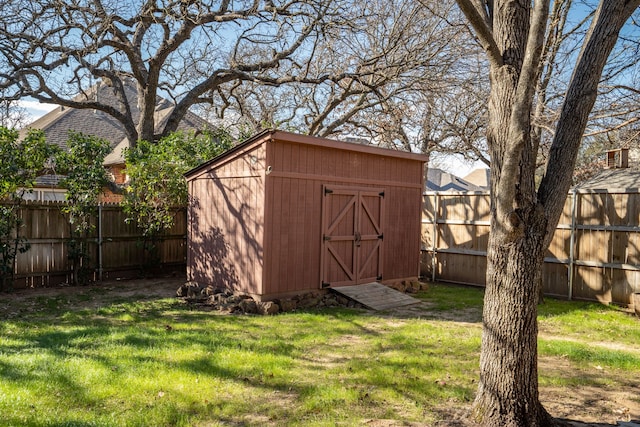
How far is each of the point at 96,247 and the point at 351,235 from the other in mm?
5730

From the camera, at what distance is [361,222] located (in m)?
9.72

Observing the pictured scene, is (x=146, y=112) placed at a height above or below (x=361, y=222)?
above

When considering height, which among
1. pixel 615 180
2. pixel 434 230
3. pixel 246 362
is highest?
pixel 615 180

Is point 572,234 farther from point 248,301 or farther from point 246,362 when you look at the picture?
point 246,362

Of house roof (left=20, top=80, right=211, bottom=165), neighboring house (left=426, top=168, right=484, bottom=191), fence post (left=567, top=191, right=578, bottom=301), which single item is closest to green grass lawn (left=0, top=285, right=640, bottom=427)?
fence post (left=567, top=191, right=578, bottom=301)

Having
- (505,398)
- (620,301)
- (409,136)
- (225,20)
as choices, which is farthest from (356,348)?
(409,136)

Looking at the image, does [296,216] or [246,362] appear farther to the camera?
[296,216]

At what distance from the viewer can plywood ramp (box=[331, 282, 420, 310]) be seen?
8805mm

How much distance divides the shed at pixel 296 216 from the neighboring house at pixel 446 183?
2644 cm

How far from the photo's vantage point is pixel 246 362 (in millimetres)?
5309

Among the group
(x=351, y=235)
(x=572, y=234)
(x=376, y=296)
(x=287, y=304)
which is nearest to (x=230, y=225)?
(x=287, y=304)

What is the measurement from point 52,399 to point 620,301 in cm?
919

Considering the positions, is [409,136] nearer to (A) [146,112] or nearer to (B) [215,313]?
(A) [146,112]

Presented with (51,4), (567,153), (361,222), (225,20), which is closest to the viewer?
(567,153)
